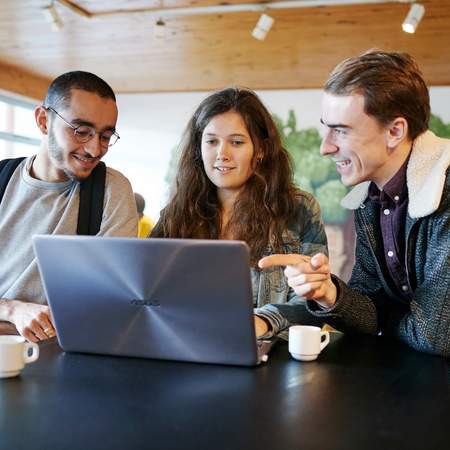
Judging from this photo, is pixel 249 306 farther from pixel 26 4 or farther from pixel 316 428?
pixel 26 4

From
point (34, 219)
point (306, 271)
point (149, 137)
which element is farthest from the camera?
point (149, 137)

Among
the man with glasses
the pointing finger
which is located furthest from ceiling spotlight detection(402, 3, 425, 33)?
the pointing finger

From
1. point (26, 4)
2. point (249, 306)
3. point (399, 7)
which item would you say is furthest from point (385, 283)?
point (26, 4)

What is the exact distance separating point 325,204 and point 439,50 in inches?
78.5

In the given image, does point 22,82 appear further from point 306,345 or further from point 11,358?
point 306,345

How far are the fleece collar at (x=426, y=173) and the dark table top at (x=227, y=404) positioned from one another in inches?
16.0

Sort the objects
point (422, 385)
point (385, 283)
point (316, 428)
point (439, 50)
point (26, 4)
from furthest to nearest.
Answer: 1. point (439, 50)
2. point (26, 4)
3. point (385, 283)
4. point (422, 385)
5. point (316, 428)

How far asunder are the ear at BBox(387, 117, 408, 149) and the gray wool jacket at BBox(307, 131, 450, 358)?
0.04 metres

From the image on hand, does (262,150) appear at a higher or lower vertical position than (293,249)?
higher

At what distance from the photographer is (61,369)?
36.4 inches

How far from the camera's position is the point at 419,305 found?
4.03 feet

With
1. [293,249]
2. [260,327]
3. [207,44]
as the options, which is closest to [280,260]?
[260,327]

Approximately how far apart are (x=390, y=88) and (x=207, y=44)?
359 cm

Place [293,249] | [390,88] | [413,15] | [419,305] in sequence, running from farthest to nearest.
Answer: [413,15] → [293,249] → [390,88] → [419,305]
